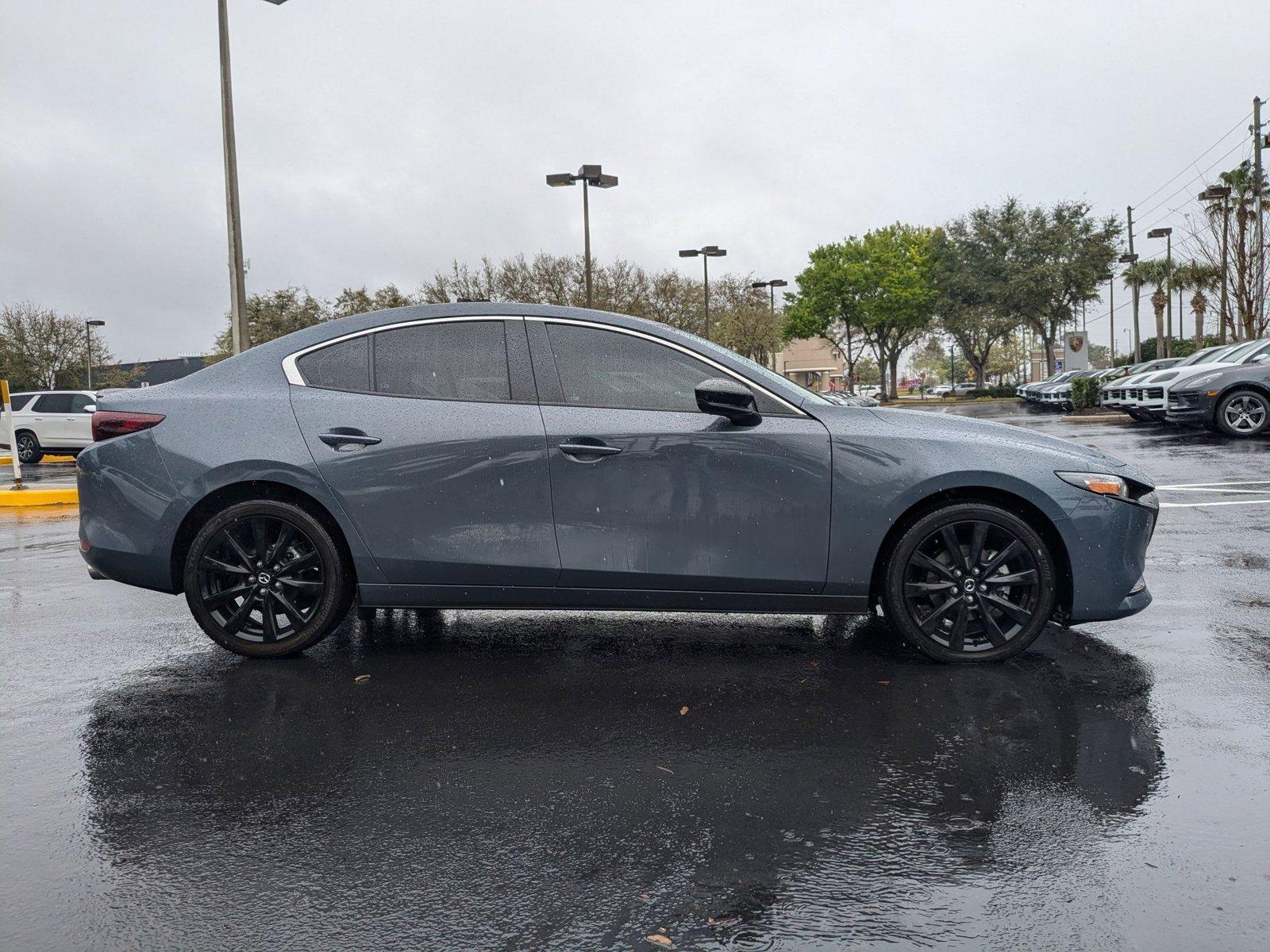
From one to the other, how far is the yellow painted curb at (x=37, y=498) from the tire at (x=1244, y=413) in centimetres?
1776

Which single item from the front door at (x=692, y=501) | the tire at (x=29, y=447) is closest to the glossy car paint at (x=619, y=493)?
the front door at (x=692, y=501)

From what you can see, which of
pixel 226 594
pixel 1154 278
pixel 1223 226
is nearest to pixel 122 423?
pixel 226 594

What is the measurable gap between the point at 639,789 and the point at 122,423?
315cm

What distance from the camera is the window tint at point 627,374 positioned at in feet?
16.0

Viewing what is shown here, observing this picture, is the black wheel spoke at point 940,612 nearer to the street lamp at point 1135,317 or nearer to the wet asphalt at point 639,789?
the wet asphalt at point 639,789

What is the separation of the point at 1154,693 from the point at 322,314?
171ft

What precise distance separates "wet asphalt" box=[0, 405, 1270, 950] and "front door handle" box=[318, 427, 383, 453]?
40.9 inches

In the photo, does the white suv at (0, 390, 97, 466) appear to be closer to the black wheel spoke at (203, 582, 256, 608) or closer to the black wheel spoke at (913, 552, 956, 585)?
the black wheel spoke at (203, 582, 256, 608)

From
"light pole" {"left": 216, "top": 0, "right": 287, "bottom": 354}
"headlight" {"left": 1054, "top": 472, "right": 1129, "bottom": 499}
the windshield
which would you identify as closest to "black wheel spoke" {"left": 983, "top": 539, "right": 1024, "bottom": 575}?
"headlight" {"left": 1054, "top": 472, "right": 1129, "bottom": 499}

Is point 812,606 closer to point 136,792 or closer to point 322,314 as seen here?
point 136,792

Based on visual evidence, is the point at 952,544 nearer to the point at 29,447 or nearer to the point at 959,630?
the point at 959,630

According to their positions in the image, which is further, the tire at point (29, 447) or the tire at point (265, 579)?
the tire at point (29, 447)

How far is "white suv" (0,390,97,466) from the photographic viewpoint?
25375 millimetres

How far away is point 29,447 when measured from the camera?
25.7m
